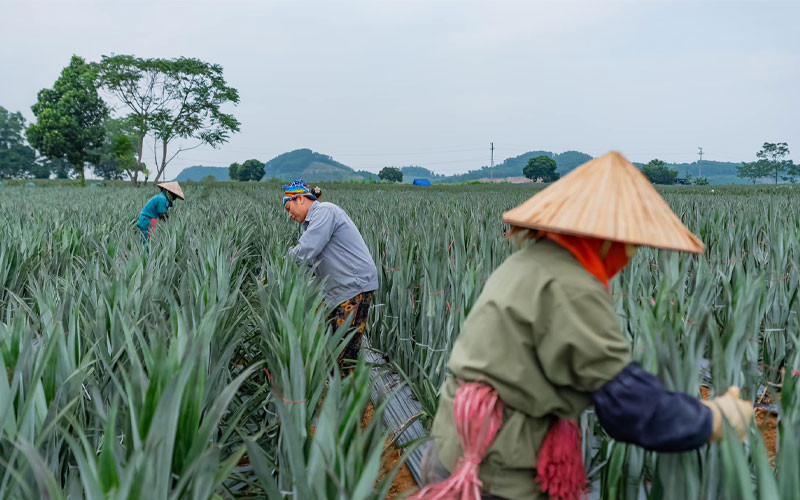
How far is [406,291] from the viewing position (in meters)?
2.84

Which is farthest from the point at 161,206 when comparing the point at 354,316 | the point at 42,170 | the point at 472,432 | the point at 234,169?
the point at 234,169

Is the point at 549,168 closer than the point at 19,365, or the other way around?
the point at 19,365

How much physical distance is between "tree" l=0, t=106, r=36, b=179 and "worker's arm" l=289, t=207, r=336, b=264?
70.8 metres

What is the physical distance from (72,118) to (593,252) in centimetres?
3552

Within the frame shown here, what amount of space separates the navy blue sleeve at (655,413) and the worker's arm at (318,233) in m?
2.15

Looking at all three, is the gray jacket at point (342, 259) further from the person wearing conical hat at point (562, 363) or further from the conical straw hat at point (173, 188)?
the conical straw hat at point (173, 188)

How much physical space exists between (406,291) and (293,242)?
249cm

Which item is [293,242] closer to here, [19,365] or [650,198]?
[19,365]

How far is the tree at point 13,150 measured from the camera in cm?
5744

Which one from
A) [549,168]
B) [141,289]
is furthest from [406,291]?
[549,168]

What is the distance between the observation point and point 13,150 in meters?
60.7

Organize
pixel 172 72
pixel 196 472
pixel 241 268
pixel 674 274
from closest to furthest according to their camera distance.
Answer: pixel 196 472 < pixel 674 274 < pixel 241 268 < pixel 172 72

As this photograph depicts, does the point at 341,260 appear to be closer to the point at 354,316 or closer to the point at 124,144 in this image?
the point at 354,316

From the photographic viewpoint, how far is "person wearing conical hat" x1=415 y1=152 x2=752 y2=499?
0.84 m
